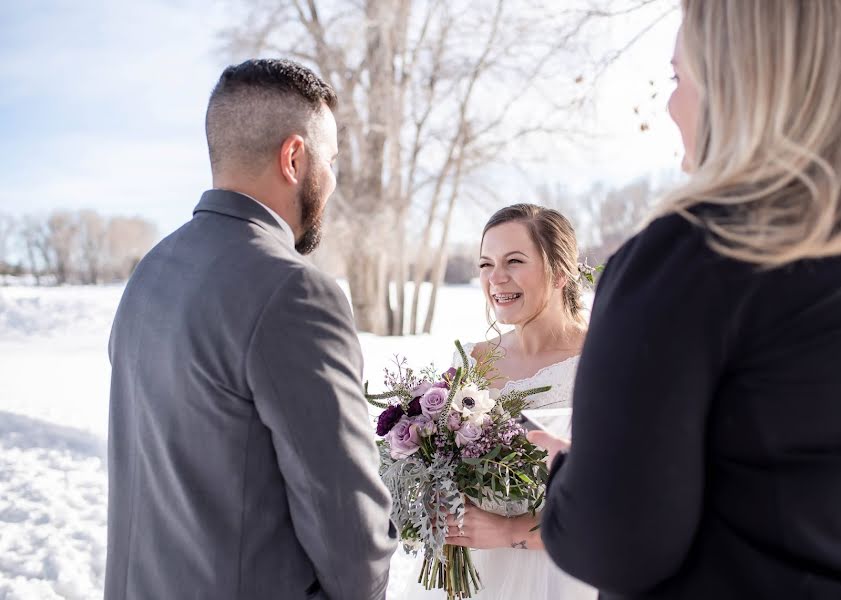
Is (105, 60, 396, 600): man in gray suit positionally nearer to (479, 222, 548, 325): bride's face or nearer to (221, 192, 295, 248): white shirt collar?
(221, 192, 295, 248): white shirt collar

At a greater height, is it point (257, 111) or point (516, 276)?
point (257, 111)

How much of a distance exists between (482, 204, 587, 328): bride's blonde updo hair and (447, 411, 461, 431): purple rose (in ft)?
3.62

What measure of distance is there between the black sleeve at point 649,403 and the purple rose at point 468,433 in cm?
124

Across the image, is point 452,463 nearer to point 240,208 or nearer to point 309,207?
point 309,207

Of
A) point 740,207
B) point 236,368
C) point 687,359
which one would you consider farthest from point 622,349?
point 236,368

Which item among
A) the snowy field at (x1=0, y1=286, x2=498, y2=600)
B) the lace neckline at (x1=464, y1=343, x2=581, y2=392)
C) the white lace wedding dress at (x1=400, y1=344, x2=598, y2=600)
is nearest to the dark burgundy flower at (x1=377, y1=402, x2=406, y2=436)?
the white lace wedding dress at (x1=400, y1=344, x2=598, y2=600)

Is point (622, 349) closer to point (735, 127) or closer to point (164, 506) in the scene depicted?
point (735, 127)

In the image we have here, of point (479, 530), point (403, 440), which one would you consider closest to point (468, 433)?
point (403, 440)

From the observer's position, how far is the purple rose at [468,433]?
237 centimetres

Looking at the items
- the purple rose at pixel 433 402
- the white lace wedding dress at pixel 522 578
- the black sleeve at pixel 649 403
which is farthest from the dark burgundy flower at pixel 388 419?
the black sleeve at pixel 649 403

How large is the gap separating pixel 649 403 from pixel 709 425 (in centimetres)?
15

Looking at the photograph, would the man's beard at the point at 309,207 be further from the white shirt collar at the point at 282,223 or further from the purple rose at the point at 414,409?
the purple rose at the point at 414,409

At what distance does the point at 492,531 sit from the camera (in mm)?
2496

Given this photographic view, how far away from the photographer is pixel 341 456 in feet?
5.32
